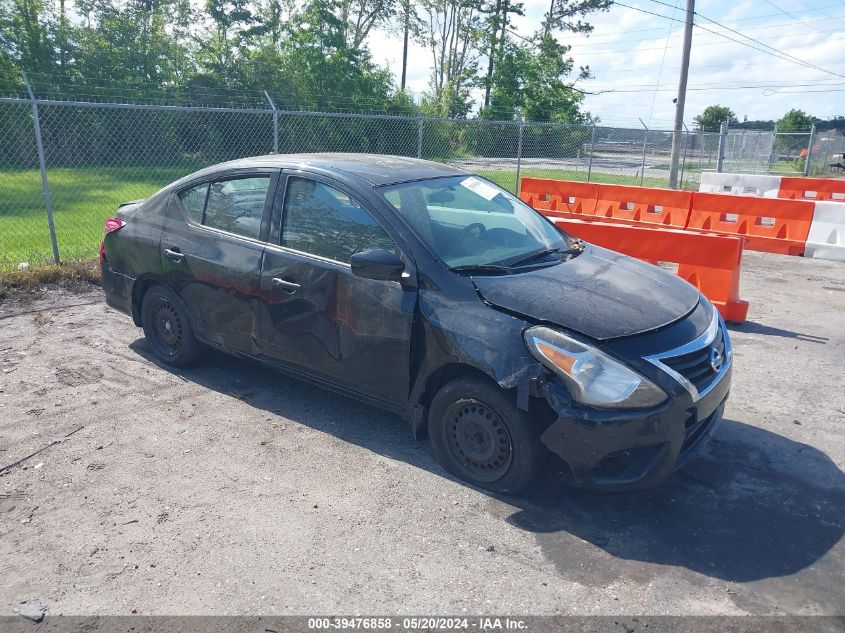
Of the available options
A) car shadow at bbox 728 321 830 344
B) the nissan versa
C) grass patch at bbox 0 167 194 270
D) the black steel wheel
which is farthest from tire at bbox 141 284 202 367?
car shadow at bbox 728 321 830 344

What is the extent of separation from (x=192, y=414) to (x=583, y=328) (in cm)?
278

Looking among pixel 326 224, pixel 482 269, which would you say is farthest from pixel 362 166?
pixel 482 269

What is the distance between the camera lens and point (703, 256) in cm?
693

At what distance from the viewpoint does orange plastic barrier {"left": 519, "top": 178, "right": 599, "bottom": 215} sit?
1252 cm

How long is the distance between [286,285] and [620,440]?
224 cm

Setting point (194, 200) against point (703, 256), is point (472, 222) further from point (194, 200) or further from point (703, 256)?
point (703, 256)

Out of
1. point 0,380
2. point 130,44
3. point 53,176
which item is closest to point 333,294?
point 0,380

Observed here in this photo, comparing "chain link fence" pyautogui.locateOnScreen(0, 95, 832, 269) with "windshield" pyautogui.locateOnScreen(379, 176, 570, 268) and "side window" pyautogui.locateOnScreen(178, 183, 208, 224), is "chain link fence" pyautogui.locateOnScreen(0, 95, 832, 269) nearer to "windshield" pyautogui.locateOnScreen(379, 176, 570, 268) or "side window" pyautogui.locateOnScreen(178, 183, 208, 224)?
"side window" pyautogui.locateOnScreen(178, 183, 208, 224)

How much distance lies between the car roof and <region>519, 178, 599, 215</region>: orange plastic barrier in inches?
318

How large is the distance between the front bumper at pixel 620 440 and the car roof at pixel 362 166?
6.11 ft

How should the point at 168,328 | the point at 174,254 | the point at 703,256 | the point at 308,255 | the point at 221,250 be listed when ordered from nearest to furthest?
the point at 308,255, the point at 221,250, the point at 174,254, the point at 168,328, the point at 703,256

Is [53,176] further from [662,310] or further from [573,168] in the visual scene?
[662,310]

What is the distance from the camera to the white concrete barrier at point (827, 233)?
33.1ft

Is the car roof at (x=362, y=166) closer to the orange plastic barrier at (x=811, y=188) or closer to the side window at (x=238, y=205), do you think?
the side window at (x=238, y=205)
